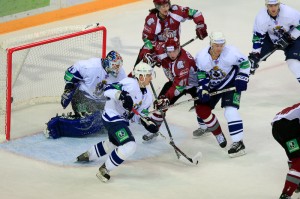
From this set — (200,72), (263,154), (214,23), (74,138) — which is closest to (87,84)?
(74,138)

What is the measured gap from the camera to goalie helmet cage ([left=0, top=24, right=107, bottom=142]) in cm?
810

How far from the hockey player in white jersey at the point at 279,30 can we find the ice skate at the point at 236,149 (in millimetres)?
1089

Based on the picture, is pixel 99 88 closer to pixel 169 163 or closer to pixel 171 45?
pixel 171 45

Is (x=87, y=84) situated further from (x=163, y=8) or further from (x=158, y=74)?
(x=158, y=74)

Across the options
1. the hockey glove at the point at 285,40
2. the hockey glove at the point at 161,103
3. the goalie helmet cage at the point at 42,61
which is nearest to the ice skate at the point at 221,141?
the hockey glove at the point at 161,103

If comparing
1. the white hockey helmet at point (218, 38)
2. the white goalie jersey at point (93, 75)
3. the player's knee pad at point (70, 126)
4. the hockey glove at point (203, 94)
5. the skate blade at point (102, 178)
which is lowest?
the player's knee pad at point (70, 126)

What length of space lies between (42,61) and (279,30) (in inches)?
77.3

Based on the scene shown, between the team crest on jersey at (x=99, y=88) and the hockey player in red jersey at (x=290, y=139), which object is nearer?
the hockey player in red jersey at (x=290, y=139)

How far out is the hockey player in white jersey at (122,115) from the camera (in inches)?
279

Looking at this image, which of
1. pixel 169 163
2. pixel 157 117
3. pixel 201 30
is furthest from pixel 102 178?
pixel 201 30

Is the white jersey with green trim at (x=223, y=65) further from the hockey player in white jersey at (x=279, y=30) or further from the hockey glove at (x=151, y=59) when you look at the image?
the hockey player in white jersey at (x=279, y=30)

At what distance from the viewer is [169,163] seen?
756 centimetres

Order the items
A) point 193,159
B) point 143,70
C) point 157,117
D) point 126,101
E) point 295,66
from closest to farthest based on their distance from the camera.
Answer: point 126,101 → point 143,70 → point 193,159 → point 157,117 → point 295,66

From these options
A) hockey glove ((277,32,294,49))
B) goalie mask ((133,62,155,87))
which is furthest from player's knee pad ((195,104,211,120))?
hockey glove ((277,32,294,49))
